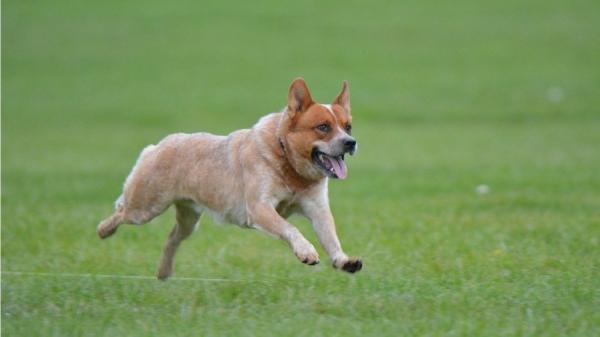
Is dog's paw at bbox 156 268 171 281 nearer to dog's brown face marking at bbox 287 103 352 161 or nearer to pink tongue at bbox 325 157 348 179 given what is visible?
dog's brown face marking at bbox 287 103 352 161

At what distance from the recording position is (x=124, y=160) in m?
21.8

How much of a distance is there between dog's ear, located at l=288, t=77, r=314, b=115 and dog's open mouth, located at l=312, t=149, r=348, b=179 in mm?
406

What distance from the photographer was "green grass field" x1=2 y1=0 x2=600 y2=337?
7.71 metres

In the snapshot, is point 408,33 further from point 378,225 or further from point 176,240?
point 176,240

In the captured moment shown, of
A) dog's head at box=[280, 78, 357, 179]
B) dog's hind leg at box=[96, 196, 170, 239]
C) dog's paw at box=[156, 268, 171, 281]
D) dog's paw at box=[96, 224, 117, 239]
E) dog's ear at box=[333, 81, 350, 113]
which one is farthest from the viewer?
dog's paw at box=[96, 224, 117, 239]

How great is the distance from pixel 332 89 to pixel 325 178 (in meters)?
25.0

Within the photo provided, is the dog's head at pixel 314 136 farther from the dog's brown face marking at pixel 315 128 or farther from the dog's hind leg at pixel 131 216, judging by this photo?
the dog's hind leg at pixel 131 216

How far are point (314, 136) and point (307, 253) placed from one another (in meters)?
1.02

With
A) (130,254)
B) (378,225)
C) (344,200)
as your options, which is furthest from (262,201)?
(344,200)

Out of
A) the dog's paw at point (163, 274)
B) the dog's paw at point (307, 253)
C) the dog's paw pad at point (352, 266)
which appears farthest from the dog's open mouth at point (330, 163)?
the dog's paw at point (163, 274)

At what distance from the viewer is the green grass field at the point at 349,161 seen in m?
7.71

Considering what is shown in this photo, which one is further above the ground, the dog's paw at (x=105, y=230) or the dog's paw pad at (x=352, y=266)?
the dog's paw pad at (x=352, y=266)

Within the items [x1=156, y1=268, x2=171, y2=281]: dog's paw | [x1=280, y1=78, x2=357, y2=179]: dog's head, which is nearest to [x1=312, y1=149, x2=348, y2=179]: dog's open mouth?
[x1=280, y1=78, x2=357, y2=179]: dog's head

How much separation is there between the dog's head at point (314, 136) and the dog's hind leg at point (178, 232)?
5.40 feet
